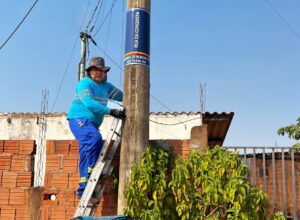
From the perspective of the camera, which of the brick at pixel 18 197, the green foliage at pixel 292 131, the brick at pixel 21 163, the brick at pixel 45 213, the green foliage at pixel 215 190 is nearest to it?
the green foliage at pixel 215 190

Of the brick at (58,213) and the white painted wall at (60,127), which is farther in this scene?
the white painted wall at (60,127)

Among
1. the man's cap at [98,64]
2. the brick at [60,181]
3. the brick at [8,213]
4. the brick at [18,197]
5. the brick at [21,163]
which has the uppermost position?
the man's cap at [98,64]

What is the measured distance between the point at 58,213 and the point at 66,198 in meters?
0.20

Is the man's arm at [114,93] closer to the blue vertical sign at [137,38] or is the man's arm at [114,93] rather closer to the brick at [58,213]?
the blue vertical sign at [137,38]

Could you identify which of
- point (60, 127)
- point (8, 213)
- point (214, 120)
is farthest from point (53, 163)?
point (60, 127)

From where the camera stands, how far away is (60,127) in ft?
34.4

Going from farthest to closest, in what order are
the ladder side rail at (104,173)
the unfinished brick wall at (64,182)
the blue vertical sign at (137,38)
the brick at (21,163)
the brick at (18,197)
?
the brick at (21,163) → the brick at (18,197) → the unfinished brick wall at (64,182) → the blue vertical sign at (137,38) → the ladder side rail at (104,173)

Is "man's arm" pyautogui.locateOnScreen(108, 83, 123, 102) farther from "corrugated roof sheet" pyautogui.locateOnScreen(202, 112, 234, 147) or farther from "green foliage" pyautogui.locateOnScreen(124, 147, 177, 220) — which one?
"corrugated roof sheet" pyautogui.locateOnScreen(202, 112, 234, 147)

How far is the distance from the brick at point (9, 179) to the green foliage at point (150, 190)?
1833mm

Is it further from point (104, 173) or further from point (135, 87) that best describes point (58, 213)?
point (135, 87)

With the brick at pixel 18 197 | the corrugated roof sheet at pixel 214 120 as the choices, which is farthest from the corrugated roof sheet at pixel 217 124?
the brick at pixel 18 197

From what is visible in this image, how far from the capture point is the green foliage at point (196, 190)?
147 inches

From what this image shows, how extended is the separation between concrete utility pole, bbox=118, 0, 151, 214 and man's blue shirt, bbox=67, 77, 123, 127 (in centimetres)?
31

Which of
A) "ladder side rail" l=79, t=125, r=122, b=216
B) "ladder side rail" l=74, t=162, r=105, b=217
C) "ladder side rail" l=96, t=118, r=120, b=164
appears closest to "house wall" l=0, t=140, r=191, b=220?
"ladder side rail" l=79, t=125, r=122, b=216
